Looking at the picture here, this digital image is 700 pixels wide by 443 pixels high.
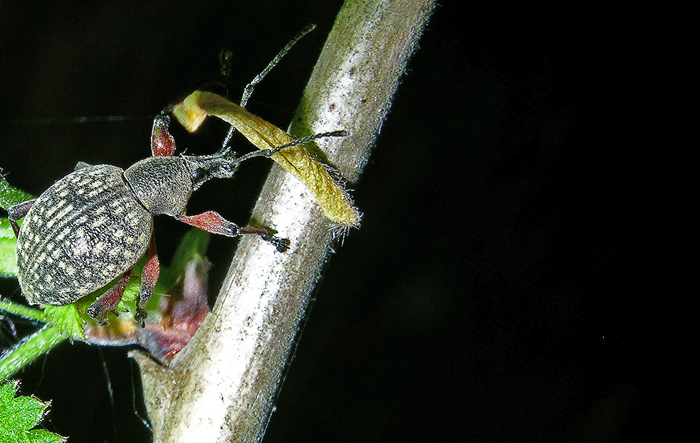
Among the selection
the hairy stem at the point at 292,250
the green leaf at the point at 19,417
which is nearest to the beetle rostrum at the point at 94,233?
the hairy stem at the point at 292,250

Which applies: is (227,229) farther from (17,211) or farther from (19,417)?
(19,417)

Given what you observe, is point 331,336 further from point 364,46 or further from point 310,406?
point 364,46

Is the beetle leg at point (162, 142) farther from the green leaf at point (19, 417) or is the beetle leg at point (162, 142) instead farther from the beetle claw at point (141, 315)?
the green leaf at point (19, 417)

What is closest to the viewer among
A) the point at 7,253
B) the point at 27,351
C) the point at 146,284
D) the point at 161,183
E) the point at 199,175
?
the point at 27,351

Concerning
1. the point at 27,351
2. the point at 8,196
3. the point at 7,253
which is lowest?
the point at 27,351

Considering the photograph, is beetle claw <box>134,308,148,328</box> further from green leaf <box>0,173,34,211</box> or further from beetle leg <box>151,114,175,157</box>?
beetle leg <box>151,114,175,157</box>

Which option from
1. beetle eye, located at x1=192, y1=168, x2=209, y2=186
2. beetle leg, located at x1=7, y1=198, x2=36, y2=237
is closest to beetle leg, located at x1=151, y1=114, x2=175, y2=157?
beetle eye, located at x1=192, y1=168, x2=209, y2=186

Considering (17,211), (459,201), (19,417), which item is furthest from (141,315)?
(459,201)
